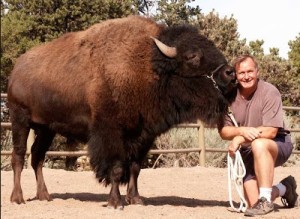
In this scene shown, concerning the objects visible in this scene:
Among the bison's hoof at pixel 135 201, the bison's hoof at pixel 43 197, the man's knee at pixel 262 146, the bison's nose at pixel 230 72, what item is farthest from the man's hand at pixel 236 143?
the bison's hoof at pixel 43 197

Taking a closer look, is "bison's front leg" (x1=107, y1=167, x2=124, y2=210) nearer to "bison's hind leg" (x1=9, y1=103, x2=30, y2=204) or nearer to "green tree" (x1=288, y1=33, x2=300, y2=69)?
"bison's hind leg" (x1=9, y1=103, x2=30, y2=204)

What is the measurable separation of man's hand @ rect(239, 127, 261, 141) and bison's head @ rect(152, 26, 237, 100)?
628 mm

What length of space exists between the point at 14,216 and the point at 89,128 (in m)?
1.60

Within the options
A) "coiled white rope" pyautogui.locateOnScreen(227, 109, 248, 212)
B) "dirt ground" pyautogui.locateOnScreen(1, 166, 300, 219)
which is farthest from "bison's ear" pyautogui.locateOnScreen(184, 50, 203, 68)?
"dirt ground" pyautogui.locateOnScreen(1, 166, 300, 219)

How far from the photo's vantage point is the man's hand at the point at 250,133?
5.70 m

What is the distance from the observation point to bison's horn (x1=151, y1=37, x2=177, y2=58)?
6.49 metres

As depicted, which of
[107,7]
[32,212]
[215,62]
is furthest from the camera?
[107,7]

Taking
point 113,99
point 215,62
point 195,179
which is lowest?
point 195,179

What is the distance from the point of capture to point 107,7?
23438mm

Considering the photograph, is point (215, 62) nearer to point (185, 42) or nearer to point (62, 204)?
point (185, 42)

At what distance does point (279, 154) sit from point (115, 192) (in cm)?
181

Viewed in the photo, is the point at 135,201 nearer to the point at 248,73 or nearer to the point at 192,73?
the point at 192,73

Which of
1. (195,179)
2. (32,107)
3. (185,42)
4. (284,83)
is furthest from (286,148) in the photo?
(284,83)

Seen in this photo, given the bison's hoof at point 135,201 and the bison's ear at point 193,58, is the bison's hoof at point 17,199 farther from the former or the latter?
the bison's ear at point 193,58
